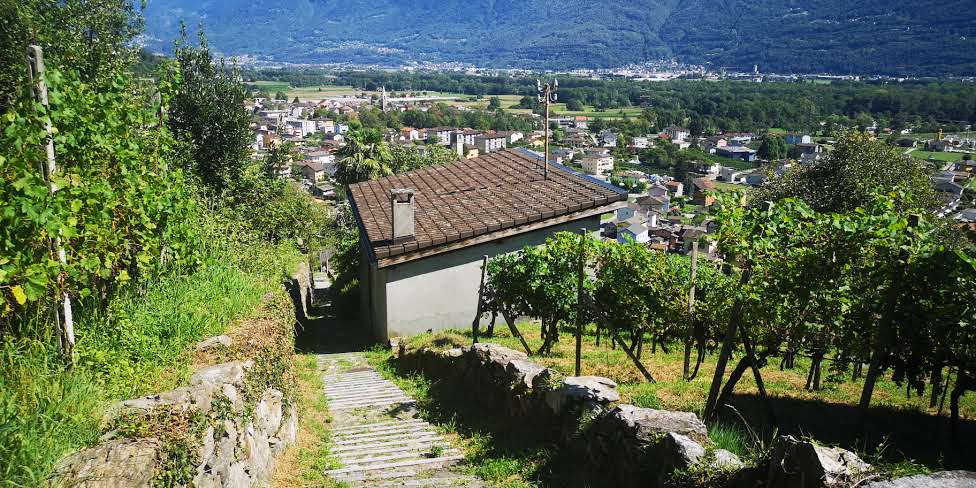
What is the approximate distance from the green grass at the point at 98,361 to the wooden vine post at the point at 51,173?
0.11 m

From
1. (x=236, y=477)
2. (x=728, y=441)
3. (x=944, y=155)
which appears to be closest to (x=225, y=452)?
(x=236, y=477)

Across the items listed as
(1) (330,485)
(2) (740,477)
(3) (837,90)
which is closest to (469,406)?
(1) (330,485)

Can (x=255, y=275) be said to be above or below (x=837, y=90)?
below

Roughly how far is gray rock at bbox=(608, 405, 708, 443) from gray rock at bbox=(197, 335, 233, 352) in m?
4.49

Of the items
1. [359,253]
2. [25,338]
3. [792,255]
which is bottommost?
[359,253]

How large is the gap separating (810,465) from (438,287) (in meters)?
12.7

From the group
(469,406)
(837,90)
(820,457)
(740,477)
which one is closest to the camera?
(820,457)

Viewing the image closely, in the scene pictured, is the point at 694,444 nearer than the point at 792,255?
Yes

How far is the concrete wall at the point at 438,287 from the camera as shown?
16156mm

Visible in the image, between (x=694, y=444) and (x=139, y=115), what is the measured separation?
717 cm

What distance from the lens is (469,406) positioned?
979cm

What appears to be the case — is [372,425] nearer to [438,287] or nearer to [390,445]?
[390,445]

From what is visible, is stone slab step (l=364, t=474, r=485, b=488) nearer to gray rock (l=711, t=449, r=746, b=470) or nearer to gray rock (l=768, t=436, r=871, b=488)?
gray rock (l=711, t=449, r=746, b=470)

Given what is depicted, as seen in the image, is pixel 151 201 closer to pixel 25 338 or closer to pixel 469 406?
pixel 25 338
